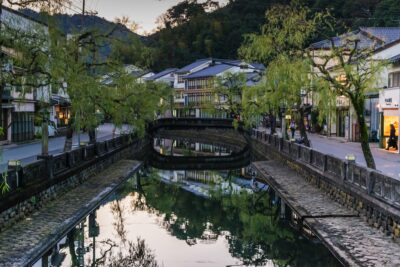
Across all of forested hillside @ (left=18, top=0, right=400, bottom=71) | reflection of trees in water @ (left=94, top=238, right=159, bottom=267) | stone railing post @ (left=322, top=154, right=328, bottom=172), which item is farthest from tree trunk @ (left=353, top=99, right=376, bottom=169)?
forested hillside @ (left=18, top=0, right=400, bottom=71)

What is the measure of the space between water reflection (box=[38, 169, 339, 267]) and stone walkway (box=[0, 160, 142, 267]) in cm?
45

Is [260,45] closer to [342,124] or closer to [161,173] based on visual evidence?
[161,173]

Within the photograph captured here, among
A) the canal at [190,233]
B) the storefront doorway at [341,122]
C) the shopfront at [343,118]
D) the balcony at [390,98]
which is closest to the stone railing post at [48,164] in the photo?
the canal at [190,233]

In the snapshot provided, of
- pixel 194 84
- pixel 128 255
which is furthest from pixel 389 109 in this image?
pixel 194 84

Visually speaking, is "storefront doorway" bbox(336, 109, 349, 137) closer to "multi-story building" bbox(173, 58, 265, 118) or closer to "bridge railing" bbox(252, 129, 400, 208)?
"bridge railing" bbox(252, 129, 400, 208)

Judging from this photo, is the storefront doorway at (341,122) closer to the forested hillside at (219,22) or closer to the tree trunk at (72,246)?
the forested hillside at (219,22)

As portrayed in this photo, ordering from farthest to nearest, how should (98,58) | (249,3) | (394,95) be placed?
1. (249,3)
2. (394,95)
3. (98,58)

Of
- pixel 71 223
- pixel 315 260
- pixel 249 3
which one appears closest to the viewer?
pixel 315 260

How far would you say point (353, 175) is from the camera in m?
20.1

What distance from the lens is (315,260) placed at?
1616 centimetres

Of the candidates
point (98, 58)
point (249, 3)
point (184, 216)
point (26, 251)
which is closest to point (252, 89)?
point (98, 58)

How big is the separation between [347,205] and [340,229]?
3331mm

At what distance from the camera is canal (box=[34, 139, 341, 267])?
55.4 feet

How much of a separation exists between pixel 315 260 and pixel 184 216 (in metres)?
9.20
